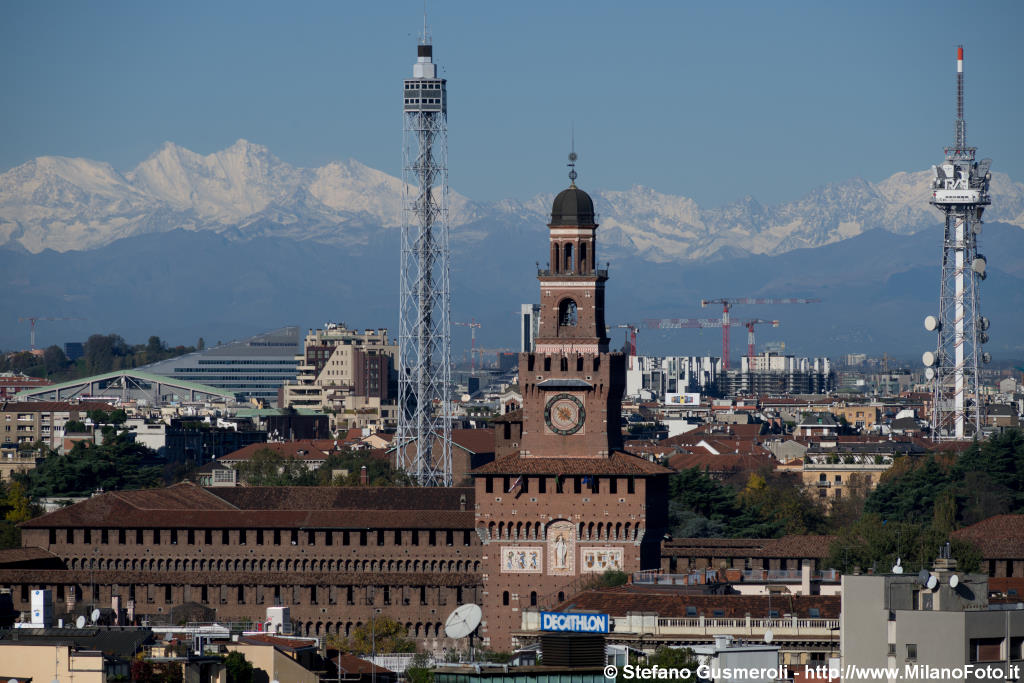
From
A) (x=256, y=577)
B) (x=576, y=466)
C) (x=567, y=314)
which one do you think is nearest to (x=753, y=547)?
(x=576, y=466)

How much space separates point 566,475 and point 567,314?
8.06 meters

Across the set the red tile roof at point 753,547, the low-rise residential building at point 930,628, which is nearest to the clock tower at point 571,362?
the red tile roof at point 753,547

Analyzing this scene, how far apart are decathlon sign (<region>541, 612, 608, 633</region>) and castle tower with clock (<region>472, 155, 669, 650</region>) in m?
34.9

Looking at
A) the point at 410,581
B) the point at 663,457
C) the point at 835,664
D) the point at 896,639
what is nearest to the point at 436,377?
the point at 663,457

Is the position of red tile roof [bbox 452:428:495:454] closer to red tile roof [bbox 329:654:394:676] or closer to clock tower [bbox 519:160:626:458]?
clock tower [bbox 519:160:626:458]

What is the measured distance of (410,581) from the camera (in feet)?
405

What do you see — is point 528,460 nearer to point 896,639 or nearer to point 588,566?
point 588,566

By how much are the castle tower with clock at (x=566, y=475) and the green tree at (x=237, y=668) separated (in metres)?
41.9

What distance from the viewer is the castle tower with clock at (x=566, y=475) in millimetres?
116000

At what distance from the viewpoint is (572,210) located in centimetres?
11975

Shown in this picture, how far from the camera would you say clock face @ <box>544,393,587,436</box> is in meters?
118

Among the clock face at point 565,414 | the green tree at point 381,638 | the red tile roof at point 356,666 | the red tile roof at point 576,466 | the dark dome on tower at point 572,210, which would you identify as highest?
the dark dome on tower at point 572,210

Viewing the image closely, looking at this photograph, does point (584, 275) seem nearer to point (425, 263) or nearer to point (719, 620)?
point (719, 620)

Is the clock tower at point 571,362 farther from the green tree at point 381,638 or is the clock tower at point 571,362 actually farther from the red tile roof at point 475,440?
the red tile roof at point 475,440
